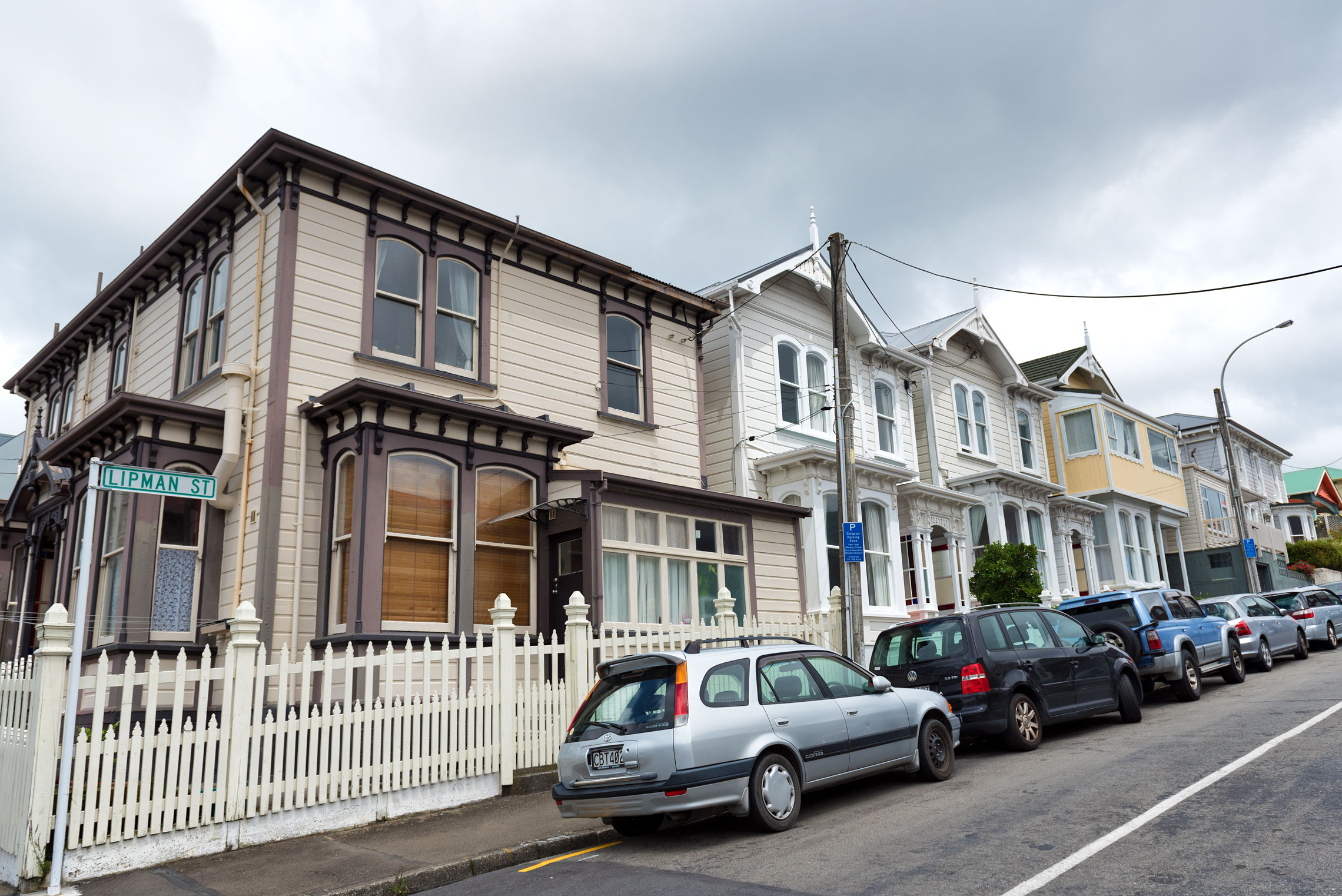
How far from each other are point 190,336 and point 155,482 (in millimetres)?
7667

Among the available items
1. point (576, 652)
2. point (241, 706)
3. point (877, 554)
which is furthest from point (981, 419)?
point (241, 706)

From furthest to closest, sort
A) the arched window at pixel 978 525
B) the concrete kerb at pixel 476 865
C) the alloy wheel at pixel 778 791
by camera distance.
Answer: the arched window at pixel 978 525
the alloy wheel at pixel 778 791
the concrete kerb at pixel 476 865

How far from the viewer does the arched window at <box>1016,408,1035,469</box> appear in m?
28.0

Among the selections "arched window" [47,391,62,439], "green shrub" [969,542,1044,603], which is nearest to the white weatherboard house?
"green shrub" [969,542,1044,603]

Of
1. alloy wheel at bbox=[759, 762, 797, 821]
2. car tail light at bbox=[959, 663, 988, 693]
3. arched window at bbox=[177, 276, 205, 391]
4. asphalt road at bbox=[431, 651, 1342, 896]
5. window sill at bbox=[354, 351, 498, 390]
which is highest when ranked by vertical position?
arched window at bbox=[177, 276, 205, 391]

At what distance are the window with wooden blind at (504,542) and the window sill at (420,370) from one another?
1560mm

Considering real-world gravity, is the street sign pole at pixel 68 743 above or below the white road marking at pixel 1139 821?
above

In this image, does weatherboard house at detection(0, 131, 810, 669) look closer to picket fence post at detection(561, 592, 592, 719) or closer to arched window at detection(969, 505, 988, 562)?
picket fence post at detection(561, 592, 592, 719)

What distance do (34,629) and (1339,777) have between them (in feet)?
57.7

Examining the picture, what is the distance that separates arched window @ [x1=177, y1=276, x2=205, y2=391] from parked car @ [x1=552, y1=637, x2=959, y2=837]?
917cm

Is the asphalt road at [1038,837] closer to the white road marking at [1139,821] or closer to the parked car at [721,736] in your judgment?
the white road marking at [1139,821]

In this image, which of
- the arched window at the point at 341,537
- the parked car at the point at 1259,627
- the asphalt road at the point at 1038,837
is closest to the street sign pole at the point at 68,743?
the asphalt road at the point at 1038,837

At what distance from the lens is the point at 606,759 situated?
761 centimetres

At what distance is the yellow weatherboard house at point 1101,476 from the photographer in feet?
92.6
